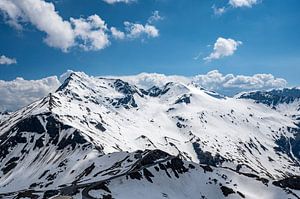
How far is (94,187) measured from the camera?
648ft

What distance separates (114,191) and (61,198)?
3879 centimetres

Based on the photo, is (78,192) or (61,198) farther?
(78,192)

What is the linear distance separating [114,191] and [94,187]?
920 cm

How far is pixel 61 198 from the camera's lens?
533 feet

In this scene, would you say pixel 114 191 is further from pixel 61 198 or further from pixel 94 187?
pixel 61 198

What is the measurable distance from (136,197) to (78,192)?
84.9 feet

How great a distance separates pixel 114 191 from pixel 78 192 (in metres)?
16.0

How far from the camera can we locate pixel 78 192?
639 ft

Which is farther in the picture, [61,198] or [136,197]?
[136,197]

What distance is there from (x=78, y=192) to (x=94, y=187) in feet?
24.5

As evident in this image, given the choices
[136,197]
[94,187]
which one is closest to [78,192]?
[94,187]

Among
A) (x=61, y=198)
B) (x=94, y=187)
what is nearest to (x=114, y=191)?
(x=94, y=187)

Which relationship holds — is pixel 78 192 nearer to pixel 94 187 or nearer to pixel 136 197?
pixel 94 187

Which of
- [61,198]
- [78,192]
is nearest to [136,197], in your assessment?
[78,192]
